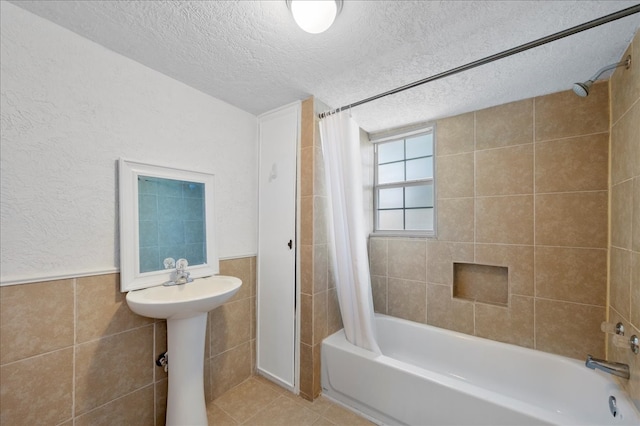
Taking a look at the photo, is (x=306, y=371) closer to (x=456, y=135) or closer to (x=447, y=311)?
(x=447, y=311)

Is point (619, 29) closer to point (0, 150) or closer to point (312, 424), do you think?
point (312, 424)

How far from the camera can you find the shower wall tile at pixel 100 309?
1.28 meters

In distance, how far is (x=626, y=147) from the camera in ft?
4.48

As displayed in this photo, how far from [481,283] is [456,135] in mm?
1253

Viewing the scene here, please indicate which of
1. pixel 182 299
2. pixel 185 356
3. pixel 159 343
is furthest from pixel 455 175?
pixel 159 343

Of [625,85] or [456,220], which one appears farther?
[456,220]

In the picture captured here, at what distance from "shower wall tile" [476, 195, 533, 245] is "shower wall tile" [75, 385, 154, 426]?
254 cm

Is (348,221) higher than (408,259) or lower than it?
higher

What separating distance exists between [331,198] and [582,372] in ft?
6.38

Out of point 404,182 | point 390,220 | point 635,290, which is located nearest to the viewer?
point 635,290

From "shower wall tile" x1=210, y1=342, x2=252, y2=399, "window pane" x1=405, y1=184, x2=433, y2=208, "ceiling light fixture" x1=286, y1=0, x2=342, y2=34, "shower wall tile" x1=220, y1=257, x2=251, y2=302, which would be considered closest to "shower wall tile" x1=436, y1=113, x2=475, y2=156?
"window pane" x1=405, y1=184, x2=433, y2=208

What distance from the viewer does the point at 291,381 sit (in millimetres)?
1930

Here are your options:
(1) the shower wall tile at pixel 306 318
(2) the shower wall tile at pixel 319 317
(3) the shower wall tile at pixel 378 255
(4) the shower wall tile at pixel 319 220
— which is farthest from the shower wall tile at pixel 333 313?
(3) the shower wall tile at pixel 378 255

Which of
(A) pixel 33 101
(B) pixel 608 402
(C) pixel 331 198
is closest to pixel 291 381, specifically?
(C) pixel 331 198
